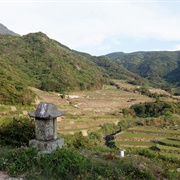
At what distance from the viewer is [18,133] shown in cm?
891

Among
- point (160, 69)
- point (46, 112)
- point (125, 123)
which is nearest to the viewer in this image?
point (46, 112)

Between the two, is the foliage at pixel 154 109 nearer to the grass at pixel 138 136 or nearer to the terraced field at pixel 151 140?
the terraced field at pixel 151 140

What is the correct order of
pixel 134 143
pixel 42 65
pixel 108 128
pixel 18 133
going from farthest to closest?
pixel 42 65
pixel 108 128
pixel 134 143
pixel 18 133

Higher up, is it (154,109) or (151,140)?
(154,109)

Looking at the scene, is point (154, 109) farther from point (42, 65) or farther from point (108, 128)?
point (42, 65)

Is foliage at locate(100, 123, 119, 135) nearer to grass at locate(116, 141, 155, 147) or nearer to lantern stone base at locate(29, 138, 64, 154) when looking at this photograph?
grass at locate(116, 141, 155, 147)

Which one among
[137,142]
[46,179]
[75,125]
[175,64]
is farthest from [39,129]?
[175,64]

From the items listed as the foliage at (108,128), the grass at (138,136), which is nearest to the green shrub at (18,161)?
the grass at (138,136)

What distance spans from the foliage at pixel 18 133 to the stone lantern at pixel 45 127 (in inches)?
112

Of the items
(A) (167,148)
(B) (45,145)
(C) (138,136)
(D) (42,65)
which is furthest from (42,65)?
(B) (45,145)

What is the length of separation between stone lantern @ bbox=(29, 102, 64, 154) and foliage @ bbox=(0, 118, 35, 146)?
285cm

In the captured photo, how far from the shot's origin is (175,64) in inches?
6594

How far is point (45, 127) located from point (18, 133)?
352 centimetres

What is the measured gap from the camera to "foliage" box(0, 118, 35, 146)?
876 cm
